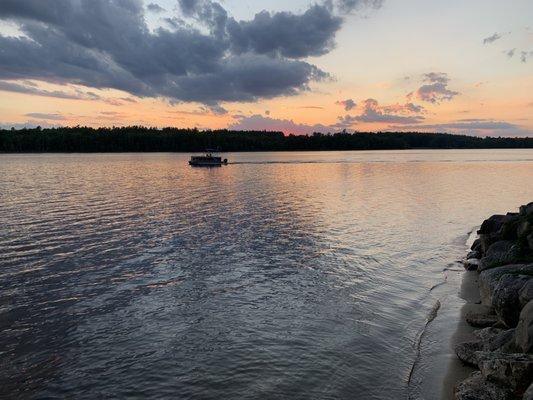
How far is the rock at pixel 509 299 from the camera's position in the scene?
11.9 m

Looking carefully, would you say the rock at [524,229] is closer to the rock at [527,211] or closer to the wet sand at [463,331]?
the rock at [527,211]

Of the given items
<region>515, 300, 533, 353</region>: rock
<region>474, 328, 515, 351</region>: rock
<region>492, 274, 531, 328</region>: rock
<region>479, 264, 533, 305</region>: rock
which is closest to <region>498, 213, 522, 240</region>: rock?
<region>479, 264, 533, 305</region>: rock

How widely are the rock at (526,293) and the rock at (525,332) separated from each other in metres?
1.17

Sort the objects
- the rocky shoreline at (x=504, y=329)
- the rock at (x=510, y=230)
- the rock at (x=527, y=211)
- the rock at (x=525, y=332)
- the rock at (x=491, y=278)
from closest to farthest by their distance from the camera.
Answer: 1. the rocky shoreline at (x=504, y=329)
2. the rock at (x=525, y=332)
3. the rock at (x=491, y=278)
4. the rock at (x=527, y=211)
5. the rock at (x=510, y=230)

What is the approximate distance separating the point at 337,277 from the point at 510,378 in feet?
36.4

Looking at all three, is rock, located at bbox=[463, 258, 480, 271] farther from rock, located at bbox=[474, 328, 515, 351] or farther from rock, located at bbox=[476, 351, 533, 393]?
rock, located at bbox=[476, 351, 533, 393]

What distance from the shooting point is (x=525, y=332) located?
31.4ft

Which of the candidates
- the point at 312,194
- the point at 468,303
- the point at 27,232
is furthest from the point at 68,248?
the point at 312,194

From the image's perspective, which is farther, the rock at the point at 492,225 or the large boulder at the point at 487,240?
the rock at the point at 492,225

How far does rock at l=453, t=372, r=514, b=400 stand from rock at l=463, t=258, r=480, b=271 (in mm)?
13089

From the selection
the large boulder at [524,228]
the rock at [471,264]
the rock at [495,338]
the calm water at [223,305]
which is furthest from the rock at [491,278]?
the rock at [471,264]

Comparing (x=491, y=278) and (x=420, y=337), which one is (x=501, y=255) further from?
(x=420, y=337)

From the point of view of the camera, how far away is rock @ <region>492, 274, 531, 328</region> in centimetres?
1189

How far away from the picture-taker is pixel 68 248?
24078mm
